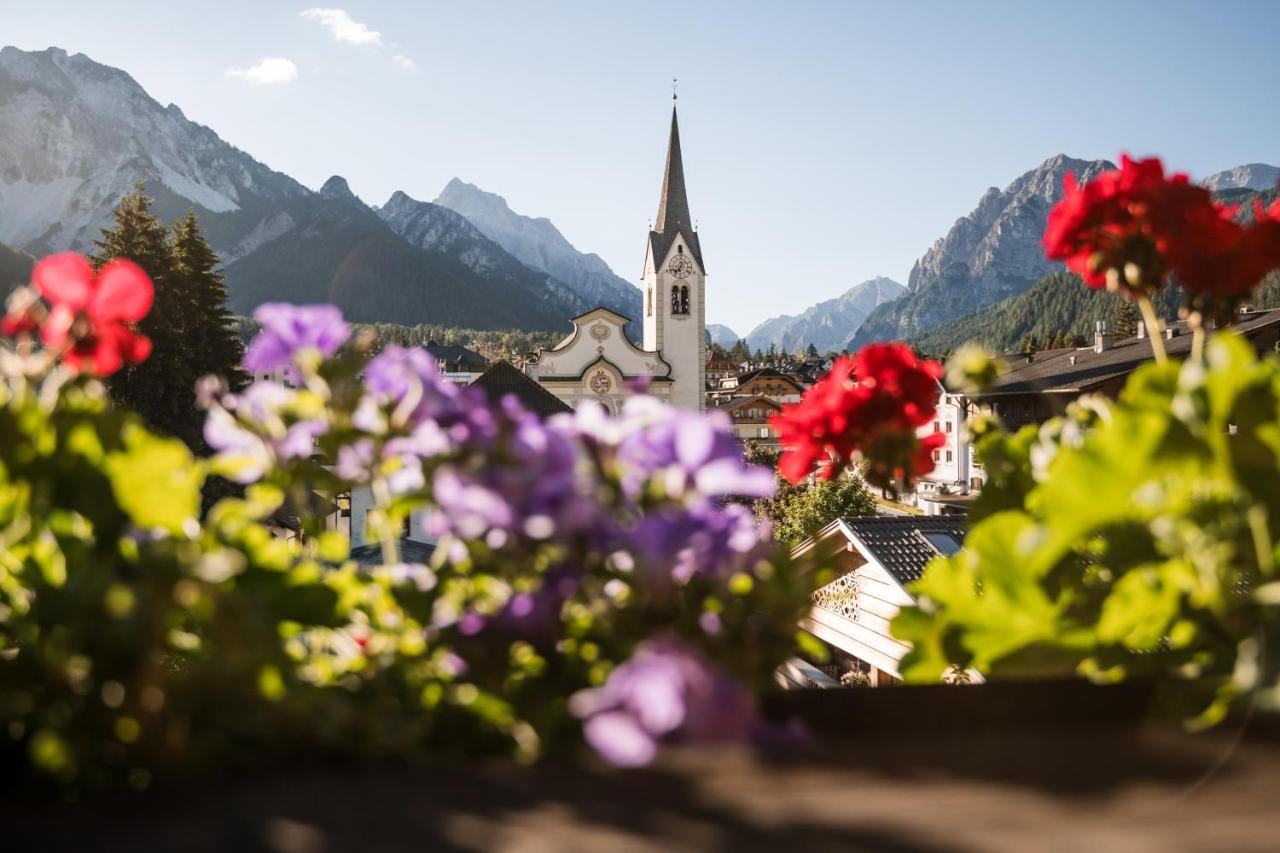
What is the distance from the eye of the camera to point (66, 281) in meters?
1.12

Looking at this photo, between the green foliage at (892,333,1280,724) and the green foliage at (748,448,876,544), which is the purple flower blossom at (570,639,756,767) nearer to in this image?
the green foliage at (892,333,1280,724)

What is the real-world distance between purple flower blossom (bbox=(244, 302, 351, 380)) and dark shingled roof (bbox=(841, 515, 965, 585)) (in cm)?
1298

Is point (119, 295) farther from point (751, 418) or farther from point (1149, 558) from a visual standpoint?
point (751, 418)

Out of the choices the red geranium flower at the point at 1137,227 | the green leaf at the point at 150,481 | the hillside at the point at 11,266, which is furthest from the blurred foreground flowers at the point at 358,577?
the hillside at the point at 11,266

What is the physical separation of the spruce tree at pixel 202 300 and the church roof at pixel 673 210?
89.8 feet

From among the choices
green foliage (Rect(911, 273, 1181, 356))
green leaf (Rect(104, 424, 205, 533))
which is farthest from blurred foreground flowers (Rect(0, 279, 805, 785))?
green foliage (Rect(911, 273, 1181, 356))

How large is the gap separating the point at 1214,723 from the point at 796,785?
1.73ft

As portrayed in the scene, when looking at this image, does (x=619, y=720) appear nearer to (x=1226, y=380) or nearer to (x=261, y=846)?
(x=261, y=846)

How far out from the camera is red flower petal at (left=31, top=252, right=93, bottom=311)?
111 centimetres

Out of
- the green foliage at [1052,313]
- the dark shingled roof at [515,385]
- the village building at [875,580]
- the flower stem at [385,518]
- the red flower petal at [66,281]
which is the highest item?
the green foliage at [1052,313]

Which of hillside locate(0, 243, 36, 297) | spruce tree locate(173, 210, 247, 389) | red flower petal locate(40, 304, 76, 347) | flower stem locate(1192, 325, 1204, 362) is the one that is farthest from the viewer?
hillside locate(0, 243, 36, 297)

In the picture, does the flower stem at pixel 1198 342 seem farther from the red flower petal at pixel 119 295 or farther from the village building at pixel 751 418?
the village building at pixel 751 418

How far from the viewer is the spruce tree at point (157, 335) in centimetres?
2045

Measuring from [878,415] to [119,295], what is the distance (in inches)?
51.6
